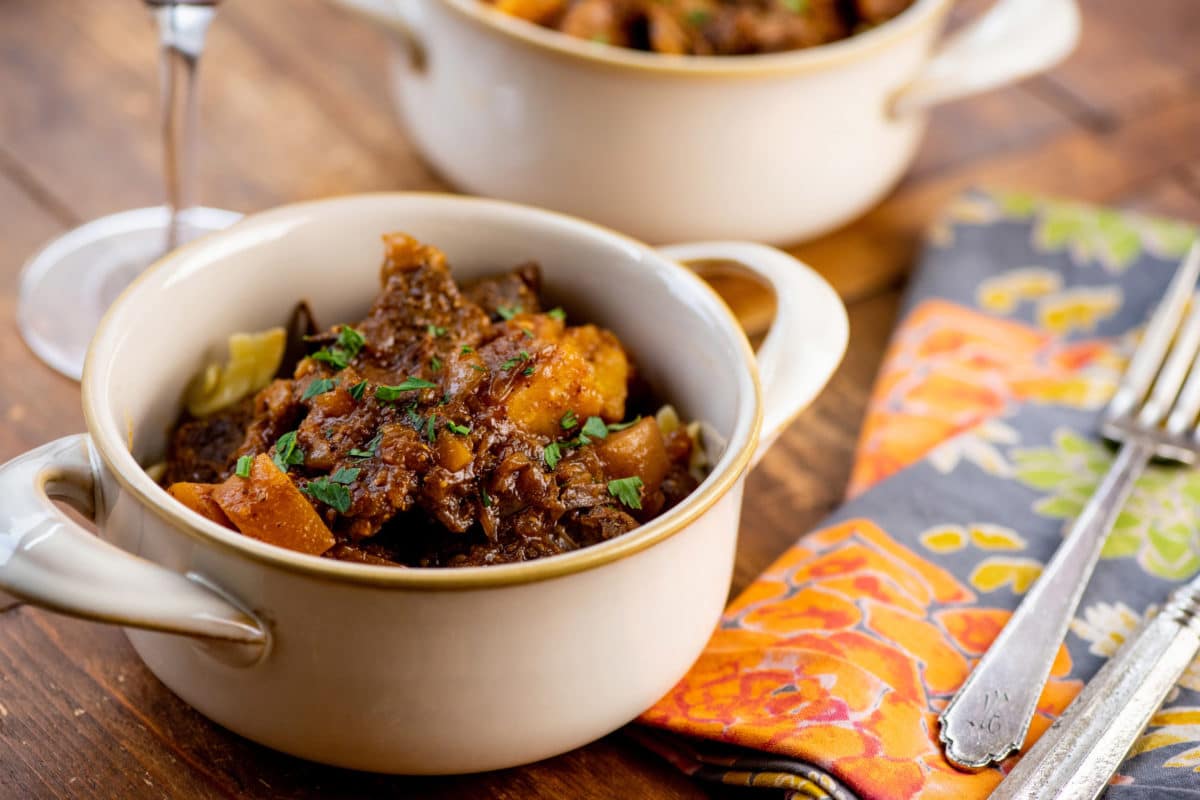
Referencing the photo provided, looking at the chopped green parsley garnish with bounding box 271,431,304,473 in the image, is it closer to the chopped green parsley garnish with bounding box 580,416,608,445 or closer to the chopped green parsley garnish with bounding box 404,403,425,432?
the chopped green parsley garnish with bounding box 404,403,425,432

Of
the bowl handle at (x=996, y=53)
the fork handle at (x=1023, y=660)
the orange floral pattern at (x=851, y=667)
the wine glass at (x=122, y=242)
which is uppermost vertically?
the bowl handle at (x=996, y=53)

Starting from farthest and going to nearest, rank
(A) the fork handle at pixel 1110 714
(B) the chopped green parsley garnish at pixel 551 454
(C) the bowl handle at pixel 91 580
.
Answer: (B) the chopped green parsley garnish at pixel 551 454, (A) the fork handle at pixel 1110 714, (C) the bowl handle at pixel 91 580

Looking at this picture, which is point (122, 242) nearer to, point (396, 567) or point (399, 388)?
point (399, 388)

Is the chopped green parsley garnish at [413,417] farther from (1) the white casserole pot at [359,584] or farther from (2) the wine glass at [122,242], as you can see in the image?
(2) the wine glass at [122,242]

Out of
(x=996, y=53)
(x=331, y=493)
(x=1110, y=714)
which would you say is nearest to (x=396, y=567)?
(x=331, y=493)

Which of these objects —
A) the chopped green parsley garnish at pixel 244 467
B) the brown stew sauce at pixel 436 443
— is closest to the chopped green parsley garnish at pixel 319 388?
the brown stew sauce at pixel 436 443

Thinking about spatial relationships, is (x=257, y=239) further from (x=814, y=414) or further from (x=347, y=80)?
(x=347, y=80)
